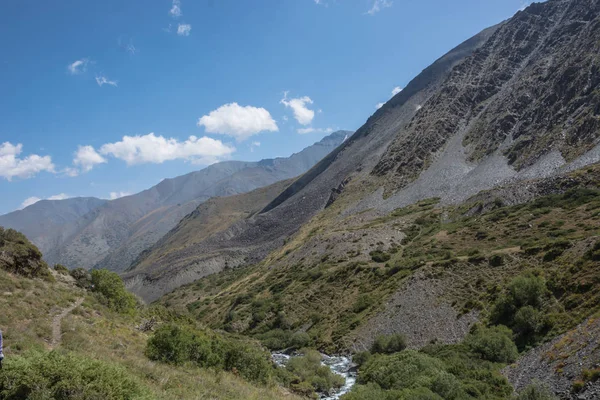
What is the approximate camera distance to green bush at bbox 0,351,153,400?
7.95 meters

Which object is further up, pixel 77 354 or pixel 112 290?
pixel 112 290

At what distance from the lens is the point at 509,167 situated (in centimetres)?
8025

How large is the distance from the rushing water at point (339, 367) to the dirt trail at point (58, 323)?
14862 millimetres

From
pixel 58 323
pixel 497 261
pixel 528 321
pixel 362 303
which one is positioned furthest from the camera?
pixel 362 303

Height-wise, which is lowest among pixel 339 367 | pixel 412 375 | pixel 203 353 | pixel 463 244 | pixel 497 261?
pixel 339 367

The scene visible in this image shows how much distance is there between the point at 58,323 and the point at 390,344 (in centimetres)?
2362

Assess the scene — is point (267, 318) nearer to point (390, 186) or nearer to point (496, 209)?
point (496, 209)

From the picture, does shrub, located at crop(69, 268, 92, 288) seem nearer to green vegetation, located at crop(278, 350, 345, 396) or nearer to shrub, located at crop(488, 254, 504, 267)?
green vegetation, located at crop(278, 350, 345, 396)

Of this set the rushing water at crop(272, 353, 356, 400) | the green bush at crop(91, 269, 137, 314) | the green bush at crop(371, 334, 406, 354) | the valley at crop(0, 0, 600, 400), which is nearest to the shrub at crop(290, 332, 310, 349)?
the valley at crop(0, 0, 600, 400)

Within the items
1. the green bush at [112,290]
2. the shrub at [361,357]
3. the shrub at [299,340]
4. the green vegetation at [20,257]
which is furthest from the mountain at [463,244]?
the green vegetation at [20,257]

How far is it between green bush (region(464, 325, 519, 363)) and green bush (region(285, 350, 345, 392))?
9.14m

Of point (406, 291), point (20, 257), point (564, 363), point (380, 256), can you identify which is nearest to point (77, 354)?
point (20, 257)

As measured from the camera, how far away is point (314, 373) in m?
26.8

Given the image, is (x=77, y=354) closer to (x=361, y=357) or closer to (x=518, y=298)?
(x=361, y=357)
